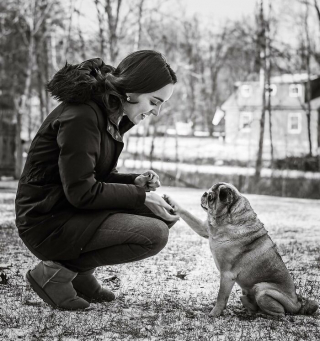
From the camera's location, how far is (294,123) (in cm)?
4069

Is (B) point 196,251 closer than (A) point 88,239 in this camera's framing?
No

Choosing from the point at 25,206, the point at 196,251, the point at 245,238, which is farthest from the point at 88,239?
the point at 196,251

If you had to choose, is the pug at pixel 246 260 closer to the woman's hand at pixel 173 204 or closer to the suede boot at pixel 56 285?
the woman's hand at pixel 173 204

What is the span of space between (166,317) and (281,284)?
0.81 metres

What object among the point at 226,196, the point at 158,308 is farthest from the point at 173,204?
the point at 158,308

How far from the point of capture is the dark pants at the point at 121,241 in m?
3.51


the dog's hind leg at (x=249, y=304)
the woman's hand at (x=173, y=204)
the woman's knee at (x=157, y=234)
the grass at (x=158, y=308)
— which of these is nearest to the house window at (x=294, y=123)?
the grass at (x=158, y=308)

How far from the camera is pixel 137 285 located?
4.60 m

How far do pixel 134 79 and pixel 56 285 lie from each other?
144 centimetres

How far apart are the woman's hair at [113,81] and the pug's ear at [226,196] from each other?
875mm

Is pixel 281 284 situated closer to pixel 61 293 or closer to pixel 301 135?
pixel 61 293

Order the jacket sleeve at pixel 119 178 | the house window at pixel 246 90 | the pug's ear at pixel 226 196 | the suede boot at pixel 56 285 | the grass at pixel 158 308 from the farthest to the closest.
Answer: the house window at pixel 246 90 → the jacket sleeve at pixel 119 178 → the pug's ear at pixel 226 196 → the suede boot at pixel 56 285 → the grass at pixel 158 308

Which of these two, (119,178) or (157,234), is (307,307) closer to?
(157,234)

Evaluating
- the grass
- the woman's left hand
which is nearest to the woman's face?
the woman's left hand
